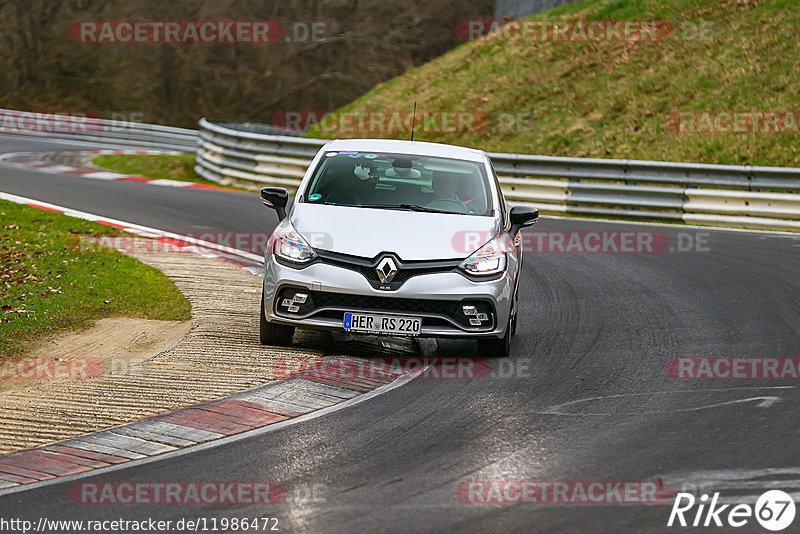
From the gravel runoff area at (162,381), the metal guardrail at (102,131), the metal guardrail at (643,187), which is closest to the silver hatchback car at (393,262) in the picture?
the gravel runoff area at (162,381)

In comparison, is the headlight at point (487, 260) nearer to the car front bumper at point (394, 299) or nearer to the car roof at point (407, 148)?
the car front bumper at point (394, 299)

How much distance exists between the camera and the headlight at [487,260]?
8.59 meters

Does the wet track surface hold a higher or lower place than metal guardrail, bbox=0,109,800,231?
lower

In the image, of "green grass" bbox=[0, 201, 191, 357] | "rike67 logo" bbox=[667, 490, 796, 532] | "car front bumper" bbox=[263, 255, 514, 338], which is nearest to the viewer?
"rike67 logo" bbox=[667, 490, 796, 532]

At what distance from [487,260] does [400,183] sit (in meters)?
1.35

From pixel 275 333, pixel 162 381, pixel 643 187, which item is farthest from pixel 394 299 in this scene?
pixel 643 187

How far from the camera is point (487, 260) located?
8695mm

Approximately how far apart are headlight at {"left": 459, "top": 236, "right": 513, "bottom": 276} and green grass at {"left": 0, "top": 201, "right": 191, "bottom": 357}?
2.94 m

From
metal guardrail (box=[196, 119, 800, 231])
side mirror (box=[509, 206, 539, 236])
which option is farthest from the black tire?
metal guardrail (box=[196, 119, 800, 231])

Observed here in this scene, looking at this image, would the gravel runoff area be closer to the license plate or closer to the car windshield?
the license plate

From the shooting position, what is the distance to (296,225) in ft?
29.3

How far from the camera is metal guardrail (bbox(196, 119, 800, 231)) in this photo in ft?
62.1

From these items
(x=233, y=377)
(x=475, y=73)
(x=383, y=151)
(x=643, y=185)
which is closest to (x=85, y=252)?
(x=383, y=151)

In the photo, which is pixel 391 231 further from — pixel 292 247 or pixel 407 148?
pixel 407 148
